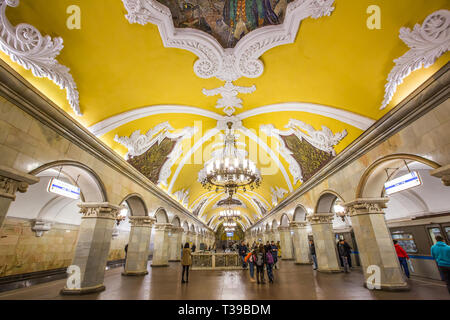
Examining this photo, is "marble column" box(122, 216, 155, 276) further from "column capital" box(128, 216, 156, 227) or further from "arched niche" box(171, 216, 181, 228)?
"arched niche" box(171, 216, 181, 228)

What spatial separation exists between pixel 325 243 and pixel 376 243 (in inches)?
129

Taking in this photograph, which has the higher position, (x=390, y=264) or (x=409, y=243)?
(x=409, y=243)

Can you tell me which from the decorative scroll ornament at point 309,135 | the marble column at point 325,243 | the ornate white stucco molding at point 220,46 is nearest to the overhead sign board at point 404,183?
the decorative scroll ornament at point 309,135

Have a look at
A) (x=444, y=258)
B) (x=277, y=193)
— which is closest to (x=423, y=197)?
(x=444, y=258)

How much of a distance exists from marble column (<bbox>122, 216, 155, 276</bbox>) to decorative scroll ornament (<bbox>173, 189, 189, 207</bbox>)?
398 cm

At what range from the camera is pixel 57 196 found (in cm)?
883

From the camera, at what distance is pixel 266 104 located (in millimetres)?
6660

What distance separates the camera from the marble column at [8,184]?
127 inches

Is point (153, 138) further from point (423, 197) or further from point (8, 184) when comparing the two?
point (423, 197)

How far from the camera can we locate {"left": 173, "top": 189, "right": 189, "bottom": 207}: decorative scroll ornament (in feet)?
42.9

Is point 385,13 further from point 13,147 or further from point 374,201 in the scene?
point 13,147

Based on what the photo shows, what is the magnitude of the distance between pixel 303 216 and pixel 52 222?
1234cm

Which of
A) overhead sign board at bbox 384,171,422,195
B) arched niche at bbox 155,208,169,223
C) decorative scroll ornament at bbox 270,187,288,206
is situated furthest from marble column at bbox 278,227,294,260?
overhead sign board at bbox 384,171,422,195

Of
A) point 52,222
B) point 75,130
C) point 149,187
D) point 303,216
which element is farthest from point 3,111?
point 303,216
